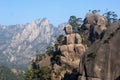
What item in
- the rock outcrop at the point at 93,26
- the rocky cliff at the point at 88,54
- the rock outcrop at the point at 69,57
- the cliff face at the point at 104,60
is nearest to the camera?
the cliff face at the point at 104,60

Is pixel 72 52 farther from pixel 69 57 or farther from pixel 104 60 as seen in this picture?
pixel 104 60

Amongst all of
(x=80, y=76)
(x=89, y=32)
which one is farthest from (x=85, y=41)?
(x=80, y=76)

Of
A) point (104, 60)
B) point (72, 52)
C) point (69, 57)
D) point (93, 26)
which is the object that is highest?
point (93, 26)

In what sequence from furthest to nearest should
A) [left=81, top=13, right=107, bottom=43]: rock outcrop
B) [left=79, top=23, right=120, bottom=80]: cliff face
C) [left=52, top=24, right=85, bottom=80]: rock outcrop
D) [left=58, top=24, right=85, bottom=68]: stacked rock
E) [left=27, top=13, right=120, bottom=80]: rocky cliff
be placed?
1. [left=81, top=13, right=107, bottom=43]: rock outcrop
2. [left=58, top=24, right=85, bottom=68]: stacked rock
3. [left=52, top=24, right=85, bottom=80]: rock outcrop
4. [left=27, top=13, right=120, bottom=80]: rocky cliff
5. [left=79, top=23, right=120, bottom=80]: cliff face

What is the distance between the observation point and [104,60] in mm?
54875

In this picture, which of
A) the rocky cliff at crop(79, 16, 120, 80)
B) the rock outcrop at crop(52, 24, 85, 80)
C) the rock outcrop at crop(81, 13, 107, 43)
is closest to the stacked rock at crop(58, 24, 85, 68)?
the rock outcrop at crop(52, 24, 85, 80)

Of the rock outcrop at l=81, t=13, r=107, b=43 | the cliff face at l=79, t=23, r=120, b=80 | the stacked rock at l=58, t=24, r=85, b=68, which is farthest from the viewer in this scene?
the rock outcrop at l=81, t=13, r=107, b=43

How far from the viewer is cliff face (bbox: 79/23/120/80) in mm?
53875

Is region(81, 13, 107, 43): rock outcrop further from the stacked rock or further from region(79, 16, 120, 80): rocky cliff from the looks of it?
region(79, 16, 120, 80): rocky cliff

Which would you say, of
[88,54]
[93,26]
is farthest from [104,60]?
[93,26]

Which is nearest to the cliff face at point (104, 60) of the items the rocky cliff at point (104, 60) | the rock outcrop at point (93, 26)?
the rocky cliff at point (104, 60)

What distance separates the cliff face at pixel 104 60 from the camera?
53875 mm

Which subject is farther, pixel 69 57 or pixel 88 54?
pixel 69 57

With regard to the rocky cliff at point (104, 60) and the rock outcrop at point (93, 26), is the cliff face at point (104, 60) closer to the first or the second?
the rocky cliff at point (104, 60)
